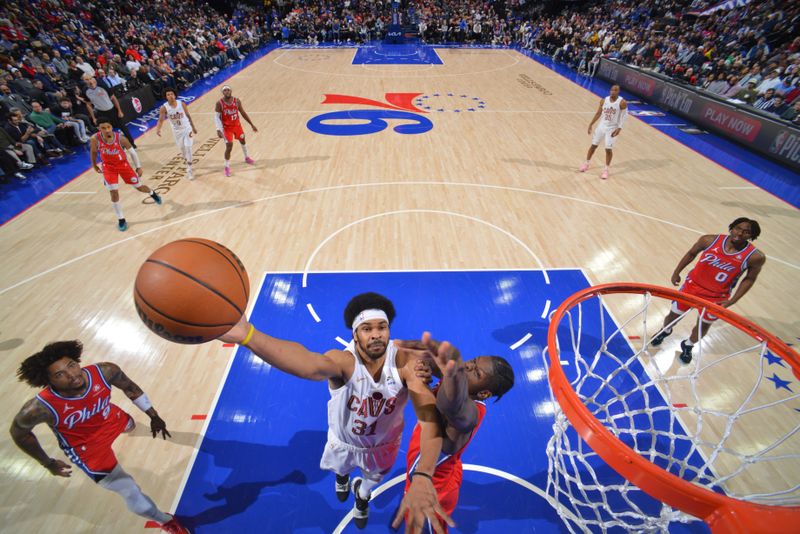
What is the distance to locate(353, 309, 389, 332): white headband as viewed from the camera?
2.29 meters

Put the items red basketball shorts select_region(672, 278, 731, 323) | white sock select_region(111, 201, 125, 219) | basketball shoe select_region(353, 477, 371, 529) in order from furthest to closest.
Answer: white sock select_region(111, 201, 125, 219) < red basketball shorts select_region(672, 278, 731, 323) < basketball shoe select_region(353, 477, 371, 529)

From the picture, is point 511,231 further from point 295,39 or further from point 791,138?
point 295,39

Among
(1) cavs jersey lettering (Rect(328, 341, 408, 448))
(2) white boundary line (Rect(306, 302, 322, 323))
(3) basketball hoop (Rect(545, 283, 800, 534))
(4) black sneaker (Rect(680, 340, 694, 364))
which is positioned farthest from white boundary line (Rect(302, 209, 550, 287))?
(1) cavs jersey lettering (Rect(328, 341, 408, 448))

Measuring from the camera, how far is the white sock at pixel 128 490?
8.87 ft

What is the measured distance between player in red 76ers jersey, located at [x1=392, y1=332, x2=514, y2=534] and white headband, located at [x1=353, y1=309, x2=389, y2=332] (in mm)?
280

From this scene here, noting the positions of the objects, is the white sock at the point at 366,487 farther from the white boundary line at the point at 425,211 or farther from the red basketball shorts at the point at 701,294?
→ the red basketball shorts at the point at 701,294

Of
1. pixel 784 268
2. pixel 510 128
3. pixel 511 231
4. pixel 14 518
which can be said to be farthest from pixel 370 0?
pixel 14 518

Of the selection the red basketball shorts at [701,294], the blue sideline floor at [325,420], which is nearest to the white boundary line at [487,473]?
the blue sideline floor at [325,420]

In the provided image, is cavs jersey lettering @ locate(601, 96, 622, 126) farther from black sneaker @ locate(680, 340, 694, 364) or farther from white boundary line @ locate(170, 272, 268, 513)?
white boundary line @ locate(170, 272, 268, 513)

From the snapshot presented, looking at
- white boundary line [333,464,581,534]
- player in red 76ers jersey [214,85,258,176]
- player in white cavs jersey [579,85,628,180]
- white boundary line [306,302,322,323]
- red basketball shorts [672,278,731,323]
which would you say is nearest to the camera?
white boundary line [333,464,581,534]

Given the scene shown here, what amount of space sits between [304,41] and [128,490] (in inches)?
1032

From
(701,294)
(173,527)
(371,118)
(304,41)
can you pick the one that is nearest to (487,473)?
(173,527)

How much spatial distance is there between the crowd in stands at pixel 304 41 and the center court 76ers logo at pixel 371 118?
15.6 feet

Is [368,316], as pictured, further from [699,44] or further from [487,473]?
[699,44]
